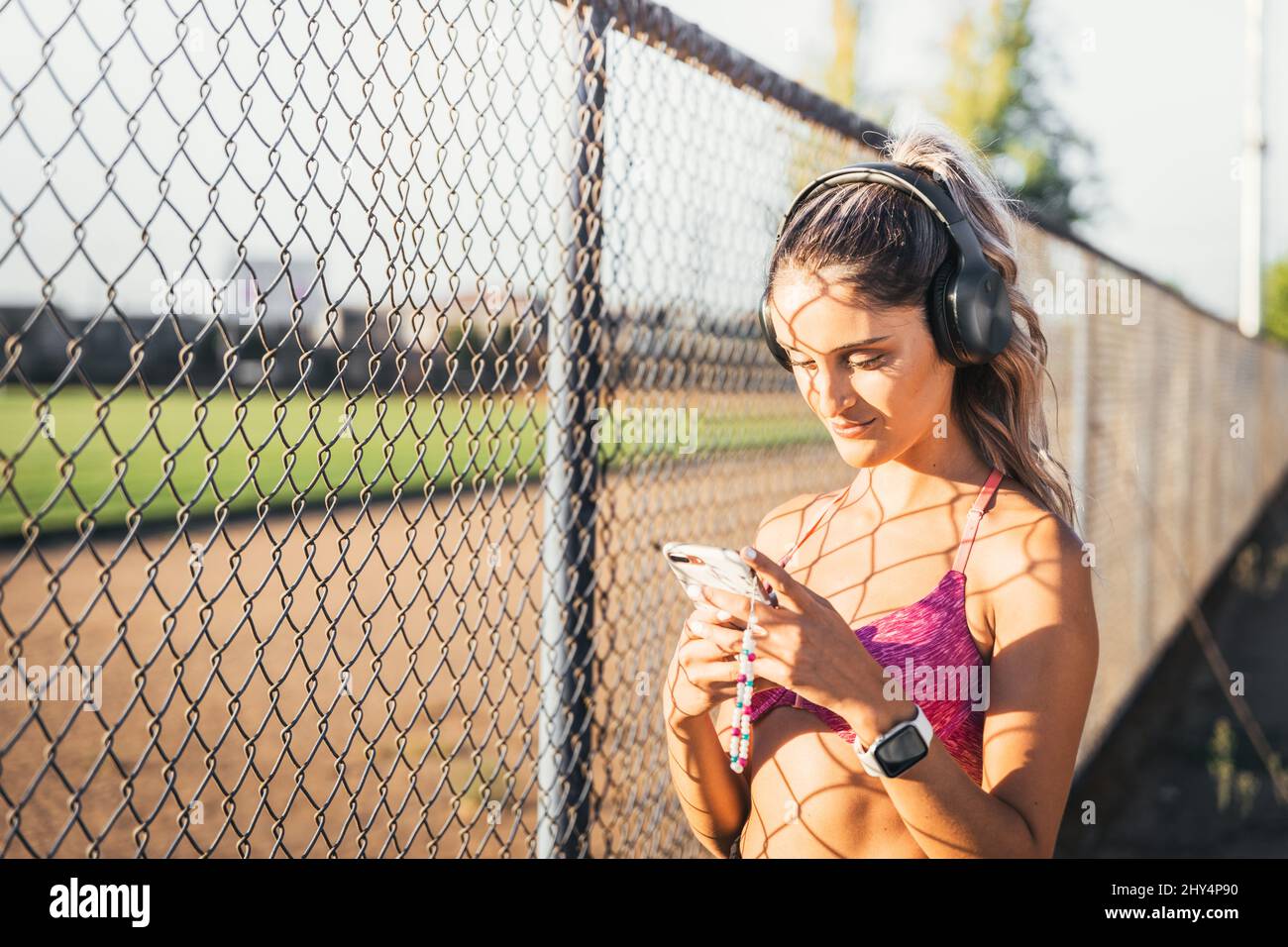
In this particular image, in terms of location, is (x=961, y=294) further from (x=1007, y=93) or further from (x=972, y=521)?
(x=1007, y=93)

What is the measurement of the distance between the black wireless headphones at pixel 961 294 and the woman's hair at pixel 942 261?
0.03 m

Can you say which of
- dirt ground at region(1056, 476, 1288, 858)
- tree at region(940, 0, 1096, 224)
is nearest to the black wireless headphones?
dirt ground at region(1056, 476, 1288, 858)

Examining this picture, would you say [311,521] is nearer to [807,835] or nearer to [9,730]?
[9,730]

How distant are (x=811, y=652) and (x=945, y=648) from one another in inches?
12.7

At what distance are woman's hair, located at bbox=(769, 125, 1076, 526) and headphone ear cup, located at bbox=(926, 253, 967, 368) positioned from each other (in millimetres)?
16

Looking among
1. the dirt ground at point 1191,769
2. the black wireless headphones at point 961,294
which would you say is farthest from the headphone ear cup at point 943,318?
the dirt ground at point 1191,769

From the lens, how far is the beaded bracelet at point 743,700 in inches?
58.1

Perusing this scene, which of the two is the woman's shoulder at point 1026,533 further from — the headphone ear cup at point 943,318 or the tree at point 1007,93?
the tree at point 1007,93

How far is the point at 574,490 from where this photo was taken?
2.39 meters

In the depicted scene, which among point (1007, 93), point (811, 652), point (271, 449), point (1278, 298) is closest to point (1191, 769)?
point (811, 652)

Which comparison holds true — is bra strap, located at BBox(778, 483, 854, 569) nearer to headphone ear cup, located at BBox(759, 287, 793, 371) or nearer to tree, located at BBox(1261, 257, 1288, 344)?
headphone ear cup, located at BBox(759, 287, 793, 371)

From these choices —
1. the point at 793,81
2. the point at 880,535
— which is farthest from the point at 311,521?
the point at 880,535
